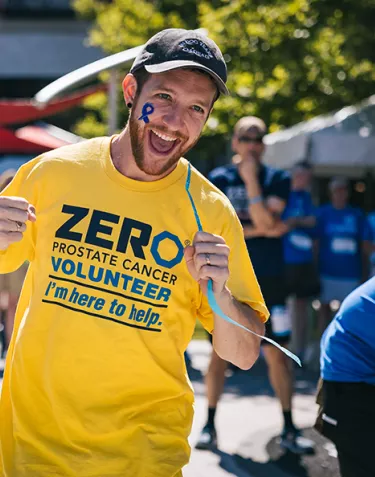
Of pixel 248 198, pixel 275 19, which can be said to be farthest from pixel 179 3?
pixel 248 198

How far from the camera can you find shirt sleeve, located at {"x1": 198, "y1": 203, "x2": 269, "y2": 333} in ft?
9.20

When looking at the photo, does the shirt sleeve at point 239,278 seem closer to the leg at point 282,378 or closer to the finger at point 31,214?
the finger at point 31,214

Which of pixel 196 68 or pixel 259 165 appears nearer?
pixel 196 68

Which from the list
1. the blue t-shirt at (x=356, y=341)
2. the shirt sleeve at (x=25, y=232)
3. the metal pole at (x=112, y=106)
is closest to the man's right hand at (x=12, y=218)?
the shirt sleeve at (x=25, y=232)

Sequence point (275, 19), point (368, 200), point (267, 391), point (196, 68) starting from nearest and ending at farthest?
point (196, 68) < point (267, 391) < point (275, 19) < point (368, 200)

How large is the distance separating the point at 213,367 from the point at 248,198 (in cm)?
116

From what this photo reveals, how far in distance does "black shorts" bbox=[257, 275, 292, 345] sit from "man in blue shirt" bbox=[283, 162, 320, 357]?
9.26ft

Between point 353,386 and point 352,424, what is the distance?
0.15m

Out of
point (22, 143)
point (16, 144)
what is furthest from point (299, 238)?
point (16, 144)

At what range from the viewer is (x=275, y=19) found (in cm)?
1228

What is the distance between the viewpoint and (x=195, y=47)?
108 inches

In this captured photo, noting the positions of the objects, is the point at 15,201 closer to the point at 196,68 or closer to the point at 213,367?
the point at 196,68

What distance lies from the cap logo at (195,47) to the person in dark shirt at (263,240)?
358 centimetres

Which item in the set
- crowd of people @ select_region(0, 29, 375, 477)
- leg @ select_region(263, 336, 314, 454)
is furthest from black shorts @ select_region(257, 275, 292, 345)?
crowd of people @ select_region(0, 29, 375, 477)
